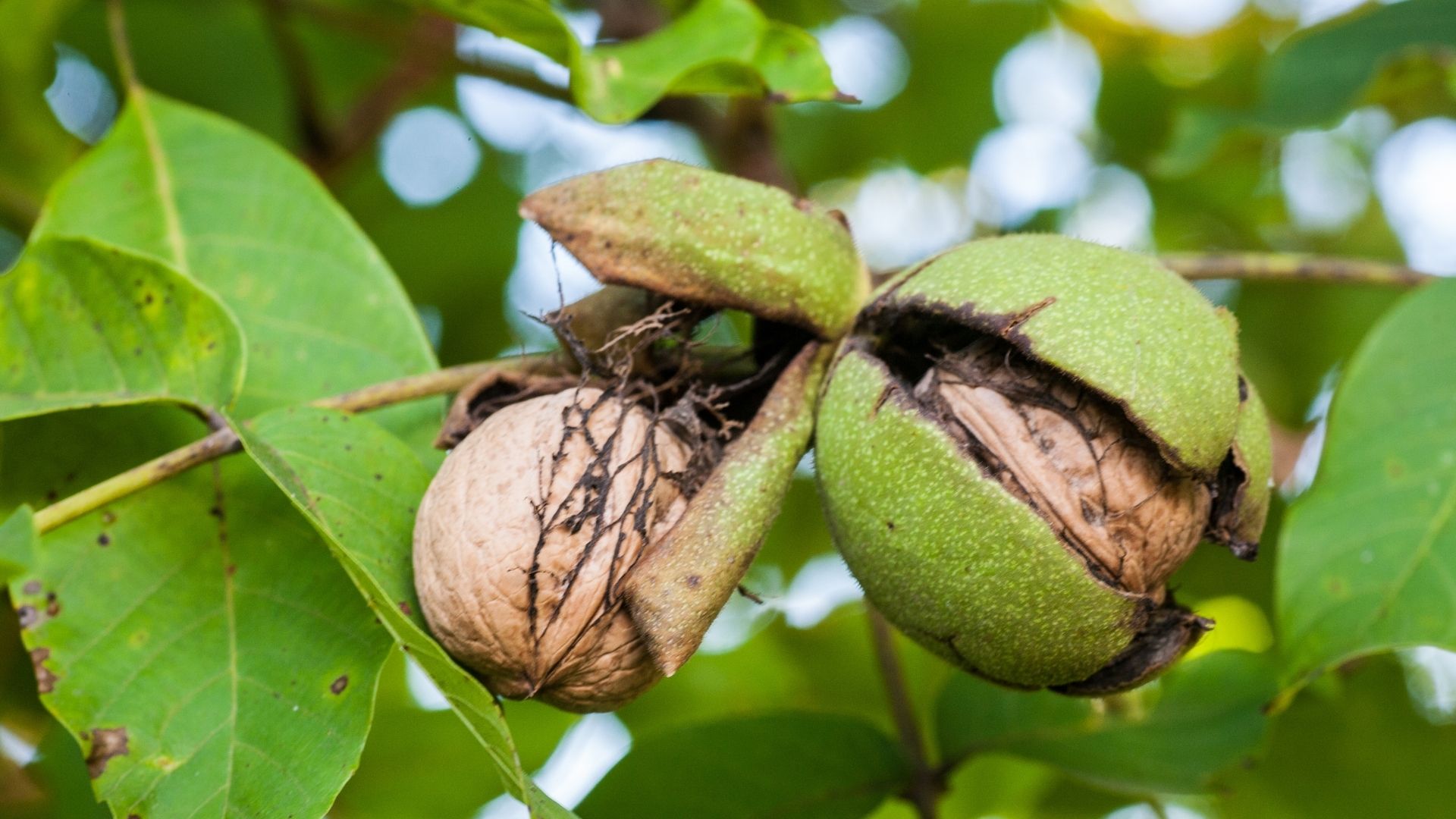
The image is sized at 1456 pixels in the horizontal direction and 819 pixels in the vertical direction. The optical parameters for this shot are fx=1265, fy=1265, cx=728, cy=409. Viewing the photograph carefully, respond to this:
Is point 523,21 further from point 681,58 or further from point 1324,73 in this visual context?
point 1324,73

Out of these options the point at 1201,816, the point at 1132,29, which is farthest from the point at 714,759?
the point at 1132,29

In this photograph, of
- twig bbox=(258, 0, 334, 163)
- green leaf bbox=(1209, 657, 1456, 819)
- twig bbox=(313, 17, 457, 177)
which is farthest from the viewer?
twig bbox=(313, 17, 457, 177)

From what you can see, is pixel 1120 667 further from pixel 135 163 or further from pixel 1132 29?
pixel 1132 29

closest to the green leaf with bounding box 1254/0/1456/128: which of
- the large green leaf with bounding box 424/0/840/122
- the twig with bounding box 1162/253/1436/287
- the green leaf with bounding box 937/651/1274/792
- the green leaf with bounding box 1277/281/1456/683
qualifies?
the twig with bounding box 1162/253/1436/287

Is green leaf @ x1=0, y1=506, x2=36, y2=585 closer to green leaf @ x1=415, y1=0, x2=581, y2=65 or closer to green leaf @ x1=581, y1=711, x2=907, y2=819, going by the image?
green leaf @ x1=415, y1=0, x2=581, y2=65

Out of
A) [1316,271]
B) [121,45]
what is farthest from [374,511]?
[1316,271]

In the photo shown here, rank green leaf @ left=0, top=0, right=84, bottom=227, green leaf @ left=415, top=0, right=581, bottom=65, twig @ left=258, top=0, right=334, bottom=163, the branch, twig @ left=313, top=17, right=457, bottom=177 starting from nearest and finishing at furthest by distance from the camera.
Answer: the branch, green leaf @ left=415, top=0, right=581, bottom=65, green leaf @ left=0, top=0, right=84, bottom=227, twig @ left=258, top=0, right=334, bottom=163, twig @ left=313, top=17, right=457, bottom=177
